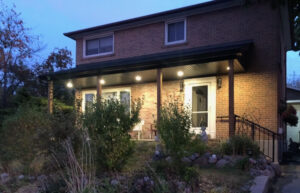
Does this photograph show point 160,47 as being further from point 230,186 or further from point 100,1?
point 100,1

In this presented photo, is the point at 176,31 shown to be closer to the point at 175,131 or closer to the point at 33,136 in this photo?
the point at 175,131

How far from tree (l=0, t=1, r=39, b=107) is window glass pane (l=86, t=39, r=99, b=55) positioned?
522 centimetres

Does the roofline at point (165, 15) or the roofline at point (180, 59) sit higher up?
the roofline at point (165, 15)

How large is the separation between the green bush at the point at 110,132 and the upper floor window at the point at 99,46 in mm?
8271

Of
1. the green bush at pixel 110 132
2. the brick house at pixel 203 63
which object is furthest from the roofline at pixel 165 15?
the green bush at pixel 110 132

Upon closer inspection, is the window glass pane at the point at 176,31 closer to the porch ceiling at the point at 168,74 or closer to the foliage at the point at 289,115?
the porch ceiling at the point at 168,74

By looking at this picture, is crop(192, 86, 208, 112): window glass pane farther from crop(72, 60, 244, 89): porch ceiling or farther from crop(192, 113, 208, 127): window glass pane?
crop(72, 60, 244, 89): porch ceiling

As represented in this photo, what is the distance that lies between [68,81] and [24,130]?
5717mm

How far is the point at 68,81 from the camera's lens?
41.5ft

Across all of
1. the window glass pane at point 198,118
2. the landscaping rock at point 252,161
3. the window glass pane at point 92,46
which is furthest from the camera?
the window glass pane at point 92,46

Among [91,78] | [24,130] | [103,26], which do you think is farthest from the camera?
[103,26]

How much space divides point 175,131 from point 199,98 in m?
5.85

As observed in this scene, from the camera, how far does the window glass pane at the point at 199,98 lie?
11.3 meters

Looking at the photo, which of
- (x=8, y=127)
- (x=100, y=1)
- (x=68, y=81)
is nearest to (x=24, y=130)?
(x=8, y=127)
